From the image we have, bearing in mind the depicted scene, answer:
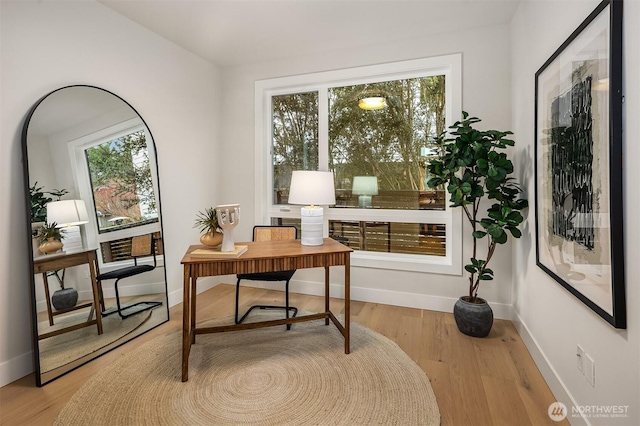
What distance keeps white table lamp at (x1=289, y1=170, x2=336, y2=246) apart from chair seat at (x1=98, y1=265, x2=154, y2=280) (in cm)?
147

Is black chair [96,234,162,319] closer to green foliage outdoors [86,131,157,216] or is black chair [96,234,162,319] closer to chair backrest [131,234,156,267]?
chair backrest [131,234,156,267]

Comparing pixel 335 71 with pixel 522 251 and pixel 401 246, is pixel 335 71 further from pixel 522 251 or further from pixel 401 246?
pixel 522 251

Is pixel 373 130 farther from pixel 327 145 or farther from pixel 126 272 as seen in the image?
pixel 126 272

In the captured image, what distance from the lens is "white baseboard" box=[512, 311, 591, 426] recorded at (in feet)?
5.03

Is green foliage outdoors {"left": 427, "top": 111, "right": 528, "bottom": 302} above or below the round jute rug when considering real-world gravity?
above

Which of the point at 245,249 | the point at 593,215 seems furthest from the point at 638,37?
the point at 245,249

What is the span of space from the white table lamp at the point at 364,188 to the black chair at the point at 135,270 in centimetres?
204

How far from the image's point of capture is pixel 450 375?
6.42ft

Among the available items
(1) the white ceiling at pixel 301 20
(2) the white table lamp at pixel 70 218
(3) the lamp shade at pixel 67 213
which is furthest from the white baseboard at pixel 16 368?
(1) the white ceiling at pixel 301 20

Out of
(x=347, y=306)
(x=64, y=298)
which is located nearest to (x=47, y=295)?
(x=64, y=298)

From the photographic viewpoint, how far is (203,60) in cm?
350

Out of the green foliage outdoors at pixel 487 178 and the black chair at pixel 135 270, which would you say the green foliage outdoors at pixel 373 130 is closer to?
the green foliage outdoors at pixel 487 178

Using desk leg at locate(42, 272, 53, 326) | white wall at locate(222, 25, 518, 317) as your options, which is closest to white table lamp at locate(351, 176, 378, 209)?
white wall at locate(222, 25, 518, 317)

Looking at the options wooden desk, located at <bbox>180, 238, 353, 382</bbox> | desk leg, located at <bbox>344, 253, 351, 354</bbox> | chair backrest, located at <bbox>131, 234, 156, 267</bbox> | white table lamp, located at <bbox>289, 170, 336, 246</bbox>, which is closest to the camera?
wooden desk, located at <bbox>180, 238, 353, 382</bbox>
